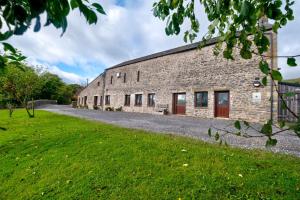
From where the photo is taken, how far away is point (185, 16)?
6.66ft

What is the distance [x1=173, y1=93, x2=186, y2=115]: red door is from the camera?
782 inches

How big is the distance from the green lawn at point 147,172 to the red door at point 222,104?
1066cm

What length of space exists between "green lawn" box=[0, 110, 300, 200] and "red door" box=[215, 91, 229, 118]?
1066 centimetres

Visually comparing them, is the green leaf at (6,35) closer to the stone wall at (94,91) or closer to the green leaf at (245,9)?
the green leaf at (245,9)

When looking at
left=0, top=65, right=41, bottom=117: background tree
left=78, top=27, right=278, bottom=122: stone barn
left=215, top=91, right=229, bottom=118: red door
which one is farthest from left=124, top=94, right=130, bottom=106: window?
left=215, top=91, right=229, bottom=118: red door

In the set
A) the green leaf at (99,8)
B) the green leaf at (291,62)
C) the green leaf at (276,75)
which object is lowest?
the green leaf at (276,75)

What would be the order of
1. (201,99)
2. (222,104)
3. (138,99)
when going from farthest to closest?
(138,99)
(201,99)
(222,104)

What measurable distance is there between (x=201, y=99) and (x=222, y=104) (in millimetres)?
1896

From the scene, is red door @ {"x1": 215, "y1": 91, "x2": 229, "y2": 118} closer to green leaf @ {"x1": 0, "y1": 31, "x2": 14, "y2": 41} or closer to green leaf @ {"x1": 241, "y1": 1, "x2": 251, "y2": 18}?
green leaf @ {"x1": 241, "y1": 1, "x2": 251, "y2": 18}

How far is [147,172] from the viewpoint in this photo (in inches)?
184

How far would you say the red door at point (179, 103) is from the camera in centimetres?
1986

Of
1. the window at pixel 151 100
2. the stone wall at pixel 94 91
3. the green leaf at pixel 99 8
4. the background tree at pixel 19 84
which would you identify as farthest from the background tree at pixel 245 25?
the stone wall at pixel 94 91

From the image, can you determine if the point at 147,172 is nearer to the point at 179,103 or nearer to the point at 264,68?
the point at 264,68

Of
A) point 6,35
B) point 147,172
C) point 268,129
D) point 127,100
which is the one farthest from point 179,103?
point 6,35
